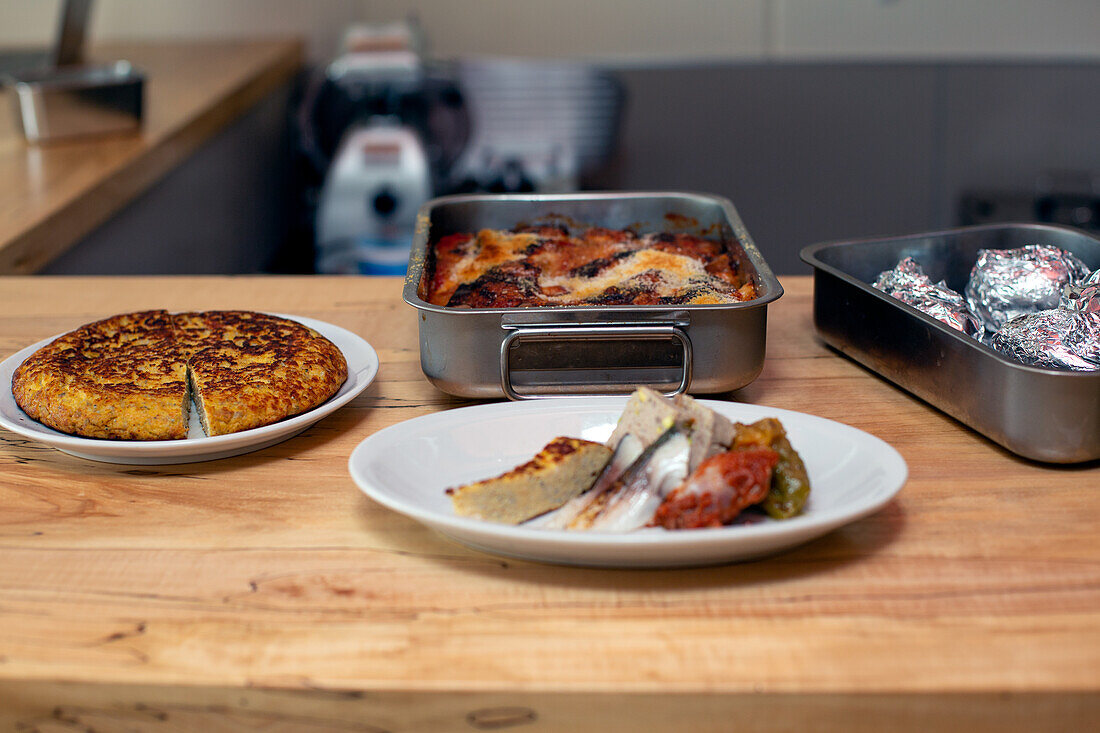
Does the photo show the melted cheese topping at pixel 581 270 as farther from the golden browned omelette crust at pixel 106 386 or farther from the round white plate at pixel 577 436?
the golden browned omelette crust at pixel 106 386

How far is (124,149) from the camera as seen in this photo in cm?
229

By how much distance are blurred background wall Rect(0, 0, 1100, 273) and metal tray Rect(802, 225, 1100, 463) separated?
1990mm

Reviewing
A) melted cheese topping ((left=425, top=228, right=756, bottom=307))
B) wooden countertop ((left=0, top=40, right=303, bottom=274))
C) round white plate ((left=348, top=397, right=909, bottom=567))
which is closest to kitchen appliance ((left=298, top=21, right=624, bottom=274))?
wooden countertop ((left=0, top=40, right=303, bottom=274))

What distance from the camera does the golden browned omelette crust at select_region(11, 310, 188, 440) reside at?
893 millimetres

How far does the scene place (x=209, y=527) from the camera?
812 mm

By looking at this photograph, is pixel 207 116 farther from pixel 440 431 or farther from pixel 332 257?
pixel 440 431

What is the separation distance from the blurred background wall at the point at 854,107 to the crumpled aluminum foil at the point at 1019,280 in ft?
6.73

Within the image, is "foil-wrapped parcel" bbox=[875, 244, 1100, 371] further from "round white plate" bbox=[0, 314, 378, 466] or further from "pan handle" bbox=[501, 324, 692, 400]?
"round white plate" bbox=[0, 314, 378, 466]

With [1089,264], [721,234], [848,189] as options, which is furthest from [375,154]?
[1089,264]

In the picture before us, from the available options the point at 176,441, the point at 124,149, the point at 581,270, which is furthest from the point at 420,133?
the point at 176,441

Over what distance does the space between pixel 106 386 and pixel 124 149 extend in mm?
1559

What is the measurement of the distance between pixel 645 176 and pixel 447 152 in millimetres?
675

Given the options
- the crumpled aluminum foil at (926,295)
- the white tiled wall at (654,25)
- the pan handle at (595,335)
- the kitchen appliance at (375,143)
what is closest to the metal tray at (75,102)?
the kitchen appliance at (375,143)

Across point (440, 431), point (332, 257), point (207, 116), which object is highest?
point (207, 116)
